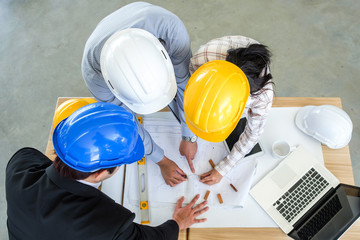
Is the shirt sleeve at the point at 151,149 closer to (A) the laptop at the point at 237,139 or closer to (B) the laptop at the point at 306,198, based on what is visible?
(A) the laptop at the point at 237,139

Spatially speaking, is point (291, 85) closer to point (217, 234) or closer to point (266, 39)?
point (266, 39)

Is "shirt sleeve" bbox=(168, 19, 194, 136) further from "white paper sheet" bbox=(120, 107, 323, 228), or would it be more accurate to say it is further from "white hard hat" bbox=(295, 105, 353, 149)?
"white hard hat" bbox=(295, 105, 353, 149)

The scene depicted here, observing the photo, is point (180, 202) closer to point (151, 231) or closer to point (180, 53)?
point (151, 231)

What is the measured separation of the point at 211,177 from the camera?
1.48 meters

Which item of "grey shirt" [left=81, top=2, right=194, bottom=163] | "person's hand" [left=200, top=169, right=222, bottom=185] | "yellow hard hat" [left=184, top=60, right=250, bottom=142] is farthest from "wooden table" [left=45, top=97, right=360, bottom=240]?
"yellow hard hat" [left=184, top=60, right=250, bottom=142]

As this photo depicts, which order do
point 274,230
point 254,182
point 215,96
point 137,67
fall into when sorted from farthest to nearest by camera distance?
point 254,182, point 274,230, point 137,67, point 215,96

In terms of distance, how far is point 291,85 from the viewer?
2.78 m

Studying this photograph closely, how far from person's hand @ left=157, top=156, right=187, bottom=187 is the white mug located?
0.53 metres

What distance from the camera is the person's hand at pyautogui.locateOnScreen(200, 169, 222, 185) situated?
1.47 meters

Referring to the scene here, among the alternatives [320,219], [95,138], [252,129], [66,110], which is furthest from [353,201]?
[66,110]

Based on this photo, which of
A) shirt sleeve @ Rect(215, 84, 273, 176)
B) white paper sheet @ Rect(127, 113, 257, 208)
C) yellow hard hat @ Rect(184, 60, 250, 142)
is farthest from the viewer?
white paper sheet @ Rect(127, 113, 257, 208)

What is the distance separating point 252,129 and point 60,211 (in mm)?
945

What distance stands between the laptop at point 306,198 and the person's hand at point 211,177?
0.20 meters

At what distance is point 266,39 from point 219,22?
0.56m
